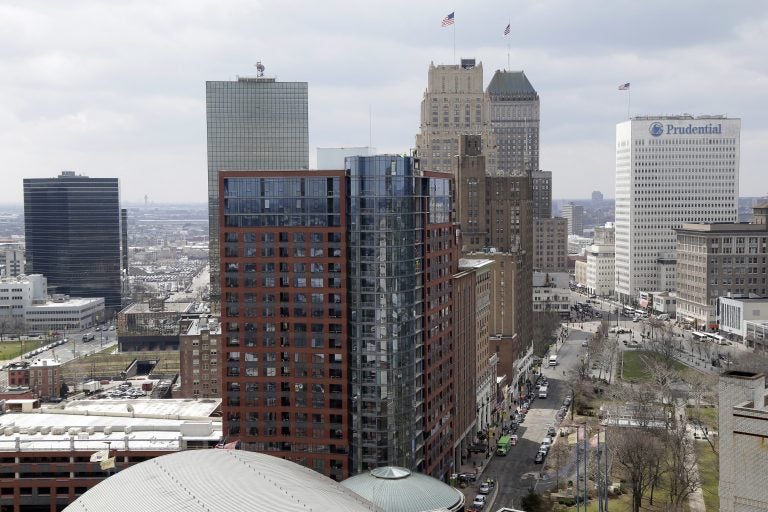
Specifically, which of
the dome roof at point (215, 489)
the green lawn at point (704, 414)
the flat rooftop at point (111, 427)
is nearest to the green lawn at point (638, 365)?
the green lawn at point (704, 414)

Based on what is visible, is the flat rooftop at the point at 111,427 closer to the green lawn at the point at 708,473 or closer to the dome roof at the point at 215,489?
the dome roof at the point at 215,489

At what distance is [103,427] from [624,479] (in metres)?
57.0

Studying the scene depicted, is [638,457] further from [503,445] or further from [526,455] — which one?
[503,445]

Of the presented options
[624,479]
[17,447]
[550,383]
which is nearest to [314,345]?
[17,447]

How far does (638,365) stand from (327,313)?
9749 cm

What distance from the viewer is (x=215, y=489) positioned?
2199 inches

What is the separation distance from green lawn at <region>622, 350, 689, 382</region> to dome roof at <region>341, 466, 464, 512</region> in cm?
8574

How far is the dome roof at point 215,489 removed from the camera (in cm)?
5403

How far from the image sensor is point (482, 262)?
440 feet

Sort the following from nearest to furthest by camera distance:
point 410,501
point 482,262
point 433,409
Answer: point 410,501
point 433,409
point 482,262

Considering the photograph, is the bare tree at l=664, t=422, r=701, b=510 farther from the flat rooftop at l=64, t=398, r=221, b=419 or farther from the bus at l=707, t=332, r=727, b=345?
the bus at l=707, t=332, r=727, b=345

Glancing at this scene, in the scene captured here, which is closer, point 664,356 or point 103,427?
point 103,427

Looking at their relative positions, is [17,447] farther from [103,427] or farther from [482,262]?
[482,262]

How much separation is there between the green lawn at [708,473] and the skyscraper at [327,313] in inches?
1219
